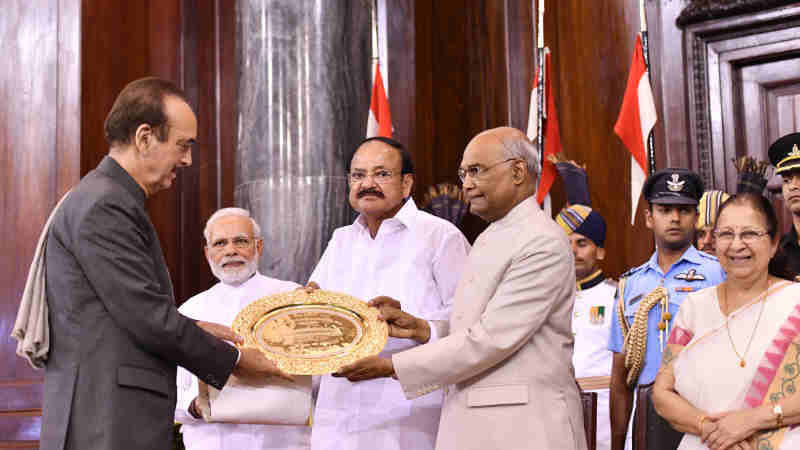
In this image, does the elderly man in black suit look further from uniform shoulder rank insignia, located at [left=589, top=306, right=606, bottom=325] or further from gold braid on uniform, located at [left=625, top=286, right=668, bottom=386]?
uniform shoulder rank insignia, located at [left=589, top=306, right=606, bottom=325]

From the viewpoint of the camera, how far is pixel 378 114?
578 centimetres

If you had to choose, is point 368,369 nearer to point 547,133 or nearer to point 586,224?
point 586,224

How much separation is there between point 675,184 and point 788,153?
469 millimetres

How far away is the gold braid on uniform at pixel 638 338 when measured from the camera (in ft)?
12.2

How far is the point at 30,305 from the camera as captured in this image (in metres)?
2.64

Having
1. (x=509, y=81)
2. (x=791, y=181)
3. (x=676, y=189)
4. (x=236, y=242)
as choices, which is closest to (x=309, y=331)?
(x=236, y=242)

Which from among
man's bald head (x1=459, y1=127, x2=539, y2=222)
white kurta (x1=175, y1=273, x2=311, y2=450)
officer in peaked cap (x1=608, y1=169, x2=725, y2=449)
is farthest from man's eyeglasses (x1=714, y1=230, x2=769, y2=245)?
white kurta (x1=175, y1=273, x2=311, y2=450)

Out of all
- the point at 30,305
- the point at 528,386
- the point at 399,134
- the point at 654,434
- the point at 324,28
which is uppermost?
the point at 324,28

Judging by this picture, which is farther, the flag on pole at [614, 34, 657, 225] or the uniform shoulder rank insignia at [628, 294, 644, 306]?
the flag on pole at [614, 34, 657, 225]

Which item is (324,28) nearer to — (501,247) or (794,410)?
(501,247)

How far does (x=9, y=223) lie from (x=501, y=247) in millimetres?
3661

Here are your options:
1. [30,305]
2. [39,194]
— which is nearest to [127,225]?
[30,305]

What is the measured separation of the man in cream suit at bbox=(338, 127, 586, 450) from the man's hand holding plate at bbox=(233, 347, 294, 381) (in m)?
0.23

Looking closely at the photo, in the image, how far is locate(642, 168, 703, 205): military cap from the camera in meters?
3.92
